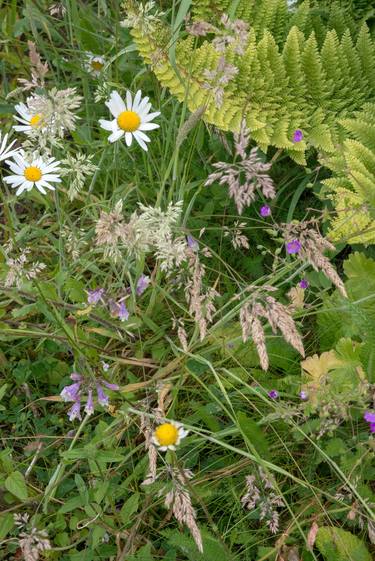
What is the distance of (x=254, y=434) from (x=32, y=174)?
949mm

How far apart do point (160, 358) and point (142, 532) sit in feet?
1.67

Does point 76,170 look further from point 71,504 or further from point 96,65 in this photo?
point 96,65

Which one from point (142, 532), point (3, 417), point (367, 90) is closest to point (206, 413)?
point (142, 532)

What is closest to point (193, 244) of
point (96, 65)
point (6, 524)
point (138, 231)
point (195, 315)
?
point (195, 315)

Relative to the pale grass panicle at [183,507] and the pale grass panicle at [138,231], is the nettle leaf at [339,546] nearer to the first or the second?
the pale grass panicle at [183,507]

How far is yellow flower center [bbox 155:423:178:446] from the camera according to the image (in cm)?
134

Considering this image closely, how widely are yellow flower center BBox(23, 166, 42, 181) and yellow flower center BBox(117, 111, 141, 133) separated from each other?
0.89ft

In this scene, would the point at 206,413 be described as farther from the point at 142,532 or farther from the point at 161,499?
the point at 142,532

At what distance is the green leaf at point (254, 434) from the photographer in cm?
175

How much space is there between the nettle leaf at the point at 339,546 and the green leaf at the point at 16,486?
762 mm

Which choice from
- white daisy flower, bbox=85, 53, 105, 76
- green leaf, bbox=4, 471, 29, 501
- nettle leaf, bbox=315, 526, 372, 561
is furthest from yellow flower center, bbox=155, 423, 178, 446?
white daisy flower, bbox=85, 53, 105, 76

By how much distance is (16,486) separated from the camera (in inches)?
63.8

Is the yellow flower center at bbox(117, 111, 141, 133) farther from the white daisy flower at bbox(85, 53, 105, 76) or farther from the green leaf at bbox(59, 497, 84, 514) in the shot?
the green leaf at bbox(59, 497, 84, 514)

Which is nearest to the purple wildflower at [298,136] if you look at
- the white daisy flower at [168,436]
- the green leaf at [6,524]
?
the white daisy flower at [168,436]
